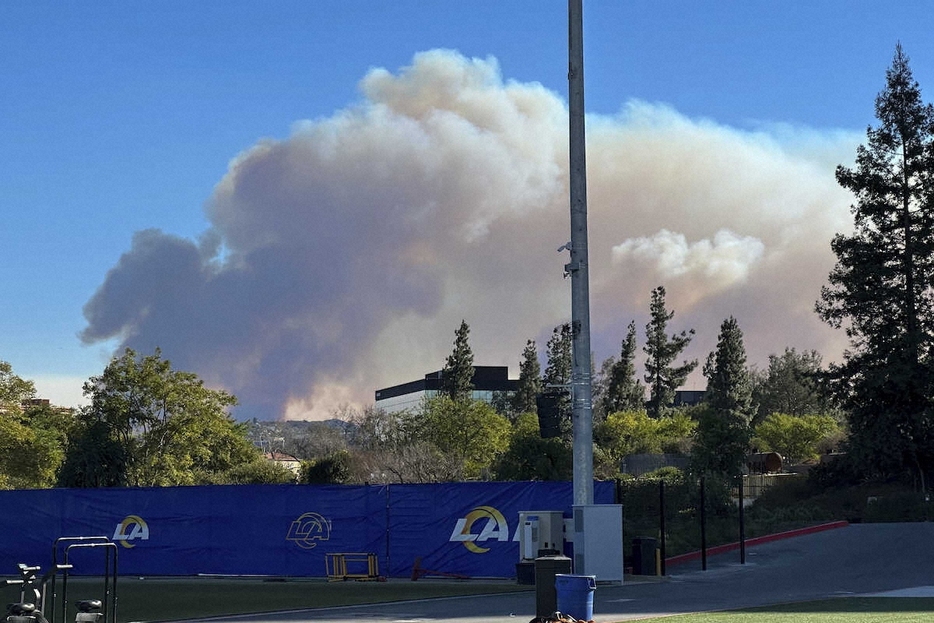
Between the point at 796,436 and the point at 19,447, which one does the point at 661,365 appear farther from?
the point at 19,447

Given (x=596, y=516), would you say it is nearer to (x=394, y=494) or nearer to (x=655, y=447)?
(x=394, y=494)

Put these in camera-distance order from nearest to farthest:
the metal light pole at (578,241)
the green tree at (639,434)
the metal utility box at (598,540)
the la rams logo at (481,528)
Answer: the metal light pole at (578,241) → the metal utility box at (598,540) → the la rams logo at (481,528) → the green tree at (639,434)

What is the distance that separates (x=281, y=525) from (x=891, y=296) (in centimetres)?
3863

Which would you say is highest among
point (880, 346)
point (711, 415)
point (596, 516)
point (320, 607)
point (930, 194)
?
point (930, 194)

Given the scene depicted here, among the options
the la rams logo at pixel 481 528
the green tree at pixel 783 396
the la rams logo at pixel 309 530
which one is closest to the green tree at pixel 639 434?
the green tree at pixel 783 396

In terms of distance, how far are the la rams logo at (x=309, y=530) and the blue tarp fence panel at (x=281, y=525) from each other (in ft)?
0.09

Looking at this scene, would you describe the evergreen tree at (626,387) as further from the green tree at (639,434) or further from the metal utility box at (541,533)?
the metal utility box at (541,533)

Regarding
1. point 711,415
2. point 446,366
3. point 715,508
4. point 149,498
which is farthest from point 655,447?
point 149,498

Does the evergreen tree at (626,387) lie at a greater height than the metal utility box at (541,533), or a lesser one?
greater

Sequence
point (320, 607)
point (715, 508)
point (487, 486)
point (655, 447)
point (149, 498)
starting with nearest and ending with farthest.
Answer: point (320, 607), point (487, 486), point (149, 498), point (715, 508), point (655, 447)

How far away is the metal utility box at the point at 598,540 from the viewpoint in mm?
23672

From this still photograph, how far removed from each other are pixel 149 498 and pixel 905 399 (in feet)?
129

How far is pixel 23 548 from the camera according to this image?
1309 inches

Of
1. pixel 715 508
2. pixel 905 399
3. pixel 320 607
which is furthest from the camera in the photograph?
pixel 905 399
